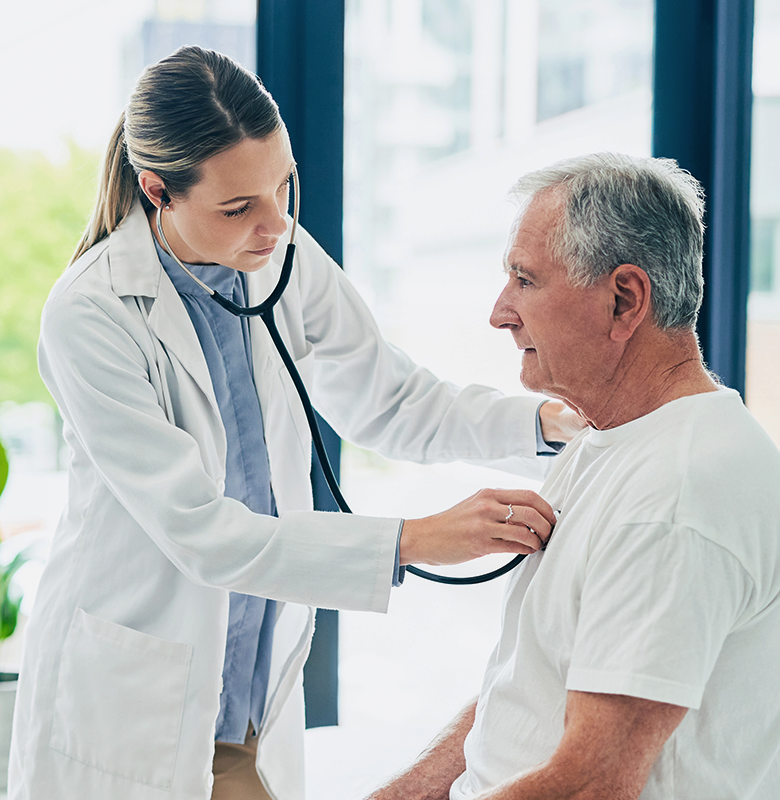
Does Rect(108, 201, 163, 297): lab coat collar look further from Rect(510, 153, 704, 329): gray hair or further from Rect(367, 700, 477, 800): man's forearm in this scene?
Rect(367, 700, 477, 800): man's forearm

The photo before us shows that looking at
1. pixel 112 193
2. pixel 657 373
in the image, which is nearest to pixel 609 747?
pixel 657 373

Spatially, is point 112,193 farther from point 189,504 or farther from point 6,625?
point 6,625

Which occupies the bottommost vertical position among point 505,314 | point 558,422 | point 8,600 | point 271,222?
point 8,600

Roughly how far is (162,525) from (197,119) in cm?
53

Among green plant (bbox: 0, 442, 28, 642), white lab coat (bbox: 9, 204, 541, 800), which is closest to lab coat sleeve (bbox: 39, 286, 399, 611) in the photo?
white lab coat (bbox: 9, 204, 541, 800)

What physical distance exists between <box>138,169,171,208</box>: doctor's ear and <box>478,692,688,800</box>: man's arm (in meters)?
0.84

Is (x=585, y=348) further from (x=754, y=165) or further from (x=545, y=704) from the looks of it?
(x=754, y=165)

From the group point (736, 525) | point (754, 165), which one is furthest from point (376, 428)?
point (754, 165)

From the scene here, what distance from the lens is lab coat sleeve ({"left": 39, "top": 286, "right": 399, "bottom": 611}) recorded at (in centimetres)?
107

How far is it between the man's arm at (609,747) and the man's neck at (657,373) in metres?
0.35

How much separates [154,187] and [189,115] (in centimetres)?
12

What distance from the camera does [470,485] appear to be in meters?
1.90

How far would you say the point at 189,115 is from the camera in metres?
1.10

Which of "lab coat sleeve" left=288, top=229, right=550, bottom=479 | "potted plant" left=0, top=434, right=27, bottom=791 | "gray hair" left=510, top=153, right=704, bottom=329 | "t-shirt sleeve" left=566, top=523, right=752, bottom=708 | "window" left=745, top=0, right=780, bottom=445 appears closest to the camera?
"t-shirt sleeve" left=566, top=523, right=752, bottom=708
